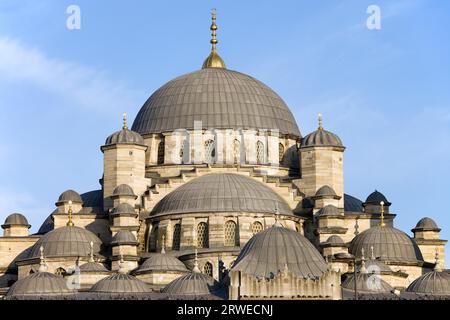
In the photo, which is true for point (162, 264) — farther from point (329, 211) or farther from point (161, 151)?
point (161, 151)

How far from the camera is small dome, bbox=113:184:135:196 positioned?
116 meters

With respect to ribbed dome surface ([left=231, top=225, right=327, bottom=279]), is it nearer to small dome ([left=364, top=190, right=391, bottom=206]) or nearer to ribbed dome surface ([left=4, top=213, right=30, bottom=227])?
small dome ([left=364, top=190, right=391, bottom=206])

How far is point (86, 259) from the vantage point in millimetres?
111125

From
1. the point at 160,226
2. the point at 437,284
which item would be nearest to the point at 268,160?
the point at 160,226

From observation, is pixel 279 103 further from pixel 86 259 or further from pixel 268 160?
pixel 86 259

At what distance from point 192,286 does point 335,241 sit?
13.1 meters

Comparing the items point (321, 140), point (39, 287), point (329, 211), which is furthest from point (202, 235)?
point (39, 287)

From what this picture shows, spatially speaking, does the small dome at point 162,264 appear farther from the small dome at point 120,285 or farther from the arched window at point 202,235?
the small dome at point 120,285

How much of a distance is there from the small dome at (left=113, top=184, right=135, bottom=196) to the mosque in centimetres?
13

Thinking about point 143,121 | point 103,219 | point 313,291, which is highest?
point 143,121

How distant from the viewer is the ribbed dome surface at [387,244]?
112 m

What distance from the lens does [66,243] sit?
111812 millimetres

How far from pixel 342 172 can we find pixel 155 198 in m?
12.2

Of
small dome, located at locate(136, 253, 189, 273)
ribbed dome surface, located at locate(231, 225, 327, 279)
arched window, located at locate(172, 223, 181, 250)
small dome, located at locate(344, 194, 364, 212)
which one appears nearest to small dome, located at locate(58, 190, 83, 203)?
arched window, located at locate(172, 223, 181, 250)
